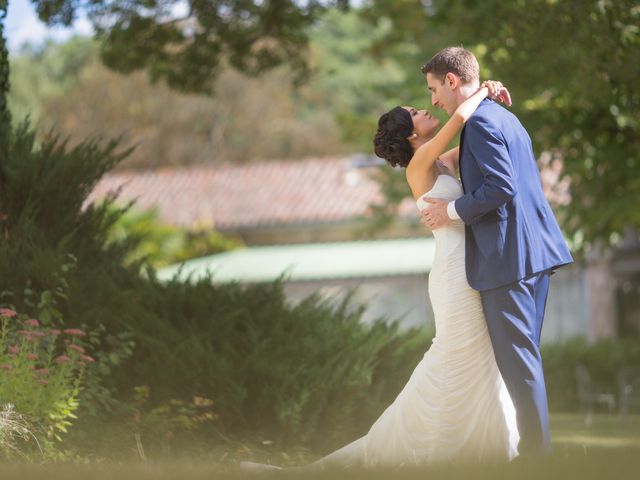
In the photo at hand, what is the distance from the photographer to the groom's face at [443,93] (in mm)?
6289

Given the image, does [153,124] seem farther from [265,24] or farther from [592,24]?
[592,24]

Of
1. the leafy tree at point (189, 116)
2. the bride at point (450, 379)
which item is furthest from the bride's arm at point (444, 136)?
the leafy tree at point (189, 116)

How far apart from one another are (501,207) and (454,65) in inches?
29.2

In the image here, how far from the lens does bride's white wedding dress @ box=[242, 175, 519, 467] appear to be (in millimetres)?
6055

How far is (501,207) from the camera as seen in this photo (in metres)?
6.07

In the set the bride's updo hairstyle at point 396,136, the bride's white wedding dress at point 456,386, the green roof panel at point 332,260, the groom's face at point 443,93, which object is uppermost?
the green roof panel at point 332,260

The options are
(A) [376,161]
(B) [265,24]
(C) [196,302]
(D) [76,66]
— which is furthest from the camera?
(D) [76,66]

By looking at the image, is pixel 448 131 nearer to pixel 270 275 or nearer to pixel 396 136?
pixel 396 136

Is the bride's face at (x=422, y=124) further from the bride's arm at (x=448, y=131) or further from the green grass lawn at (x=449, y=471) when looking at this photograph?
the green grass lawn at (x=449, y=471)

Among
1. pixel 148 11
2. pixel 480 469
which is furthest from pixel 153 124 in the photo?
pixel 480 469

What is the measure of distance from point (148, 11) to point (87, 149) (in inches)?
304

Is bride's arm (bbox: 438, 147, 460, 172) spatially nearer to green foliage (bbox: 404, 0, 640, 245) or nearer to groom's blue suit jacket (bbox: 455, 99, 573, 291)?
groom's blue suit jacket (bbox: 455, 99, 573, 291)

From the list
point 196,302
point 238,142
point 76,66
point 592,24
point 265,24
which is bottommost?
point 196,302

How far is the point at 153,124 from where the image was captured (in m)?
51.6
